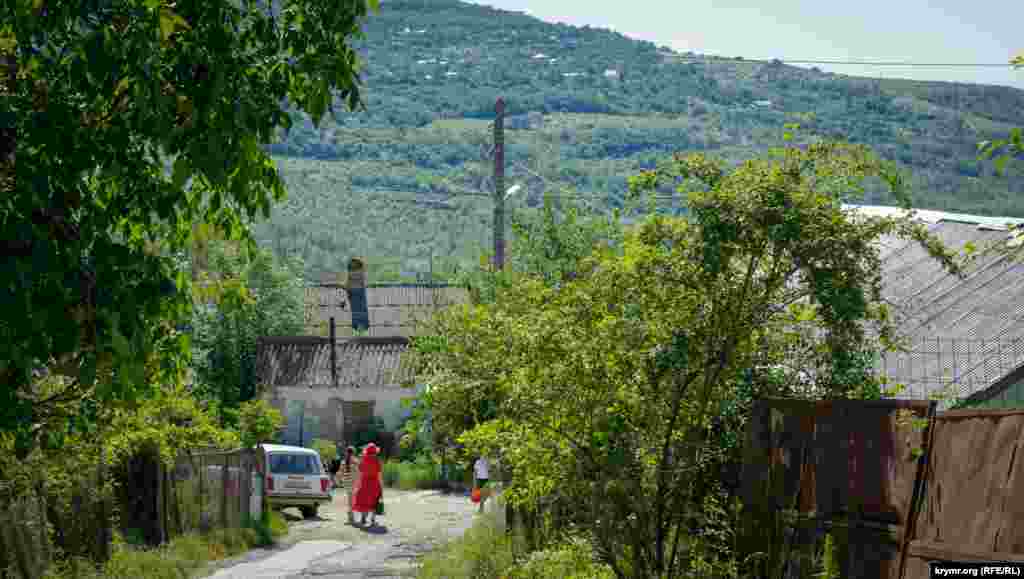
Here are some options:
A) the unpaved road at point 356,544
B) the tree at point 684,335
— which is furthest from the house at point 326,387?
the tree at point 684,335

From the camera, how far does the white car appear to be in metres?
30.1

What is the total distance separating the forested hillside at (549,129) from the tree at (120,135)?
2342 inches

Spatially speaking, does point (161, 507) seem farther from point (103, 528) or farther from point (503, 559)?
point (503, 559)

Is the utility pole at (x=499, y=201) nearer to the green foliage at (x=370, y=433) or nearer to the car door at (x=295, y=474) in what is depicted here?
the car door at (x=295, y=474)

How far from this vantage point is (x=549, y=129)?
488 feet

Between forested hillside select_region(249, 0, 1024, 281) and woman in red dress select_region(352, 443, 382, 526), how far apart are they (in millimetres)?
42233

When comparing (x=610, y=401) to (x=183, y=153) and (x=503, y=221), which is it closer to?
(x=183, y=153)

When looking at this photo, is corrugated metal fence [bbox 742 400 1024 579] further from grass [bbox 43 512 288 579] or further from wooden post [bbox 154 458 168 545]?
wooden post [bbox 154 458 168 545]

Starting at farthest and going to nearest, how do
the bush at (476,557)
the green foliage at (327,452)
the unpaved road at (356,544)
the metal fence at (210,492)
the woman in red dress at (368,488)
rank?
the green foliage at (327,452) < the woman in red dress at (368,488) < the metal fence at (210,492) < the unpaved road at (356,544) < the bush at (476,557)

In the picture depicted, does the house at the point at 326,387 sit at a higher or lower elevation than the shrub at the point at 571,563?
lower

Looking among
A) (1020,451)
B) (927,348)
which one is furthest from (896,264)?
(1020,451)

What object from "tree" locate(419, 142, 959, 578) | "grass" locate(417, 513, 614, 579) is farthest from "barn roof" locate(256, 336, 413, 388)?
"tree" locate(419, 142, 959, 578)

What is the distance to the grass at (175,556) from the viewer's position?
1727cm

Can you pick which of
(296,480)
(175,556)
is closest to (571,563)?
(175,556)
